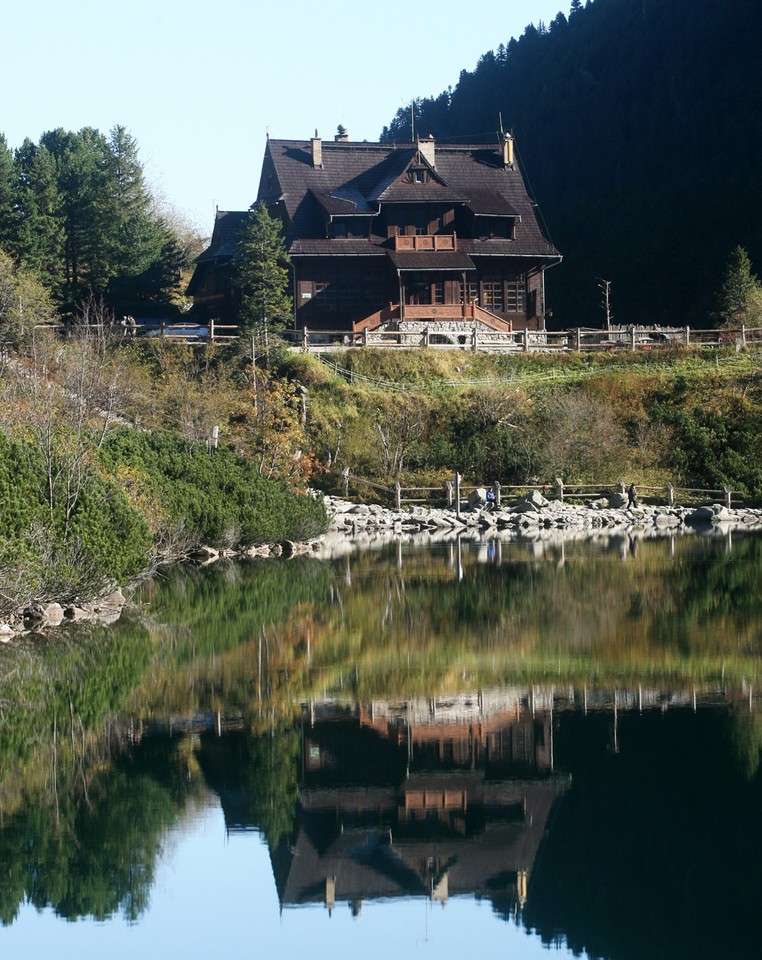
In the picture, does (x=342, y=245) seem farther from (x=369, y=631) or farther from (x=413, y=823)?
(x=413, y=823)

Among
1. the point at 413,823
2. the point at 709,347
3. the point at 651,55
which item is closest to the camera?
the point at 413,823

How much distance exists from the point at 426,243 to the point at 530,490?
45.1ft

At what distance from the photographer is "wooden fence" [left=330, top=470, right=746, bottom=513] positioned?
5203 cm

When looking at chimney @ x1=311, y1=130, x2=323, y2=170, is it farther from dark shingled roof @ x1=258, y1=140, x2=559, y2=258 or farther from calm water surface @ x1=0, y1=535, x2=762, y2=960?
calm water surface @ x1=0, y1=535, x2=762, y2=960

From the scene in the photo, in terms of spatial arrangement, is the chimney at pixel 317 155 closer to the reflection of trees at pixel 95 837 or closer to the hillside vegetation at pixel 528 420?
the hillside vegetation at pixel 528 420

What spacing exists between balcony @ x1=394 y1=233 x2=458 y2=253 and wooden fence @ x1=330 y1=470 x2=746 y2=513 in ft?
40.6

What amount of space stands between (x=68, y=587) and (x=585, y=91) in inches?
3735

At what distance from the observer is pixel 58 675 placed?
1934cm

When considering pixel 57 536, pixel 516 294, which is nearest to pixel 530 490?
pixel 516 294

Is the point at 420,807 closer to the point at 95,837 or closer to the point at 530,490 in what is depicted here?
the point at 95,837

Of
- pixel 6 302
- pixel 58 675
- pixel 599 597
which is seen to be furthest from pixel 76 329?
pixel 58 675

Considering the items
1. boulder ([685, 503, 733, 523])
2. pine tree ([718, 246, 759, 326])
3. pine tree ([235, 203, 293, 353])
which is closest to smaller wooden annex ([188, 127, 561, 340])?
pine tree ([235, 203, 293, 353])

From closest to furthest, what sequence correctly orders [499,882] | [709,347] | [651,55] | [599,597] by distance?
[499,882] → [599,597] → [709,347] → [651,55]

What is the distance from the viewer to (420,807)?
1341cm
